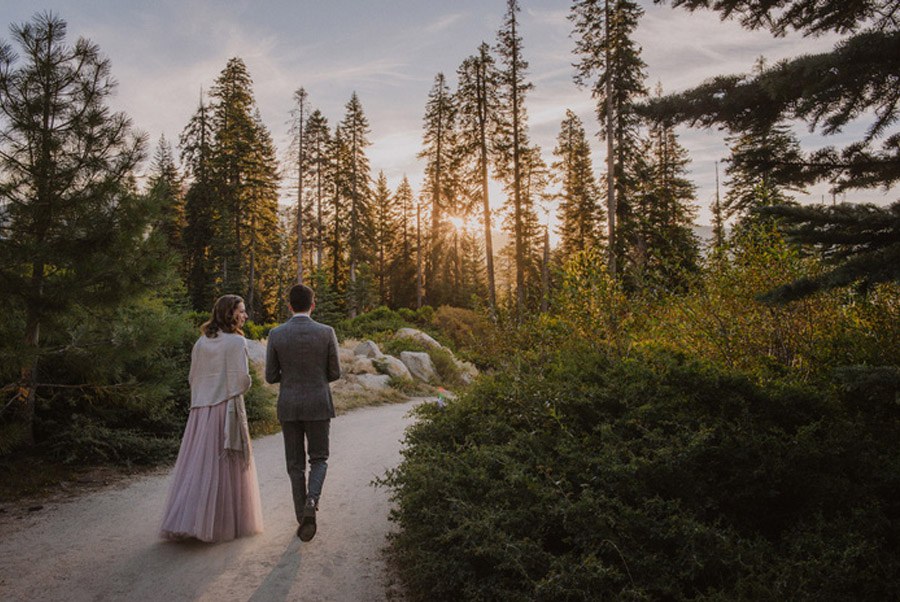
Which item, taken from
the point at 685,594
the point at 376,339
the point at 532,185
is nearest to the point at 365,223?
the point at 532,185

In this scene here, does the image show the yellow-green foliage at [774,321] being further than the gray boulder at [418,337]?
No

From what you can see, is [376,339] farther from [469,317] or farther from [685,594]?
[685,594]

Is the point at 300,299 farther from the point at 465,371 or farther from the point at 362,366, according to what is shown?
the point at 465,371

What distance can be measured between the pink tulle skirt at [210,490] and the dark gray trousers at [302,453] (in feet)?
1.20

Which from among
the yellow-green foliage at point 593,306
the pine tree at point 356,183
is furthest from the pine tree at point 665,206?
the pine tree at point 356,183

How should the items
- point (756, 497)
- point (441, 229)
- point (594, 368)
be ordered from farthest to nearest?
point (441, 229), point (594, 368), point (756, 497)

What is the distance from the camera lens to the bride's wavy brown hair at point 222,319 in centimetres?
481

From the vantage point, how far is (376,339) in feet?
68.4

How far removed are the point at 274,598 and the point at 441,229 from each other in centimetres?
3189

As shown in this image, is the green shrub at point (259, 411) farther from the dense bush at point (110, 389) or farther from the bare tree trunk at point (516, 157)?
the bare tree trunk at point (516, 157)

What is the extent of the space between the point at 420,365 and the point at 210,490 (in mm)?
12709

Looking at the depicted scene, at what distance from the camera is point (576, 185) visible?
118 feet

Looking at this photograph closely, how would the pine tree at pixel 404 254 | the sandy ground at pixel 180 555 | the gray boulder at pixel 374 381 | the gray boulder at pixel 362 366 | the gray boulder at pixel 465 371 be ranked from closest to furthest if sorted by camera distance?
the sandy ground at pixel 180 555, the gray boulder at pixel 374 381, the gray boulder at pixel 362 366, the gray boulder at pixel 465 371, the pine tree at pixel 404 254

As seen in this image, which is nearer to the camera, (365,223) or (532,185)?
→ (532,185)
